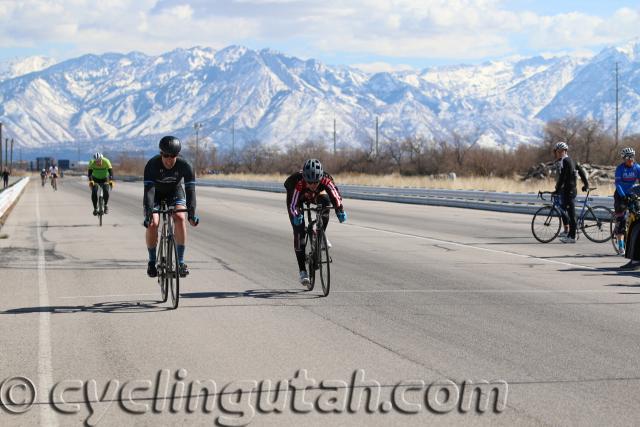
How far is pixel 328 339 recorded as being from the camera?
8758 mm

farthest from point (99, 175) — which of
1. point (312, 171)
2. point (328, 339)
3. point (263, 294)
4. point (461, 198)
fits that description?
point (461, 198)

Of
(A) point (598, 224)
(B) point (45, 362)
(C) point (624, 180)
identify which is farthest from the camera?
(A) point (598, 224)

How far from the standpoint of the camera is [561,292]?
11.9m

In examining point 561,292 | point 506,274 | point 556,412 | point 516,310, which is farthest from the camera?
point 506,274

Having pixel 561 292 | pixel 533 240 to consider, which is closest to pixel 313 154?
pixel 533 240

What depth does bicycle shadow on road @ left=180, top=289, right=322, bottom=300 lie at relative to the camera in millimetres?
11461

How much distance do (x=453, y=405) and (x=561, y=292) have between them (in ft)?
18.9

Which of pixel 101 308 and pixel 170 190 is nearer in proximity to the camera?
pixel 101 308

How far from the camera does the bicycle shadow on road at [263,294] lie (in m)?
11.5

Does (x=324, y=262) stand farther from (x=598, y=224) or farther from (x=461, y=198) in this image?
(x=461, y=198)

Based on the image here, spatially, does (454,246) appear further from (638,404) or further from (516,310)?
(638,404)

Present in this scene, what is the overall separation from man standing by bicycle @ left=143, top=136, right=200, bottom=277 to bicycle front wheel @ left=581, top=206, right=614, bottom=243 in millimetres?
10446

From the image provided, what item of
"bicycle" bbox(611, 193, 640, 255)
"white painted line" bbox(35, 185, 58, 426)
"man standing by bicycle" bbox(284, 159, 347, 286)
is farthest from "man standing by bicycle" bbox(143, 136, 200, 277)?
"bicycle" bbox(611, 193, 640, 255)

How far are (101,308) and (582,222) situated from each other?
1136cm
